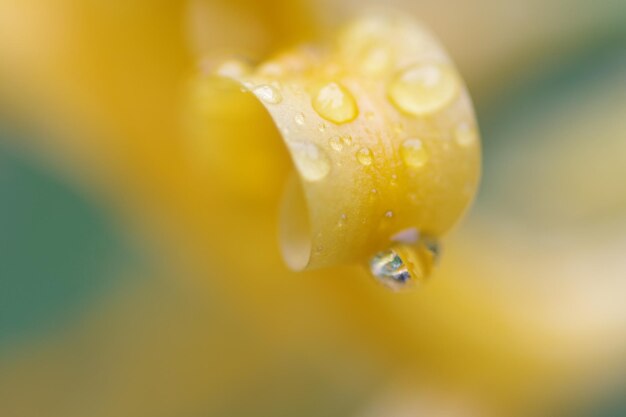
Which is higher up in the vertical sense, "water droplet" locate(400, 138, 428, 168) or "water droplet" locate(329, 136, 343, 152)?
"water droplet" locate(400, 138, 428, 168)

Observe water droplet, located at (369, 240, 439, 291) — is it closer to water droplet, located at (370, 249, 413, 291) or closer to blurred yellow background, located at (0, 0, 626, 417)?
water droplet, located at (370, 249, 413, 291)

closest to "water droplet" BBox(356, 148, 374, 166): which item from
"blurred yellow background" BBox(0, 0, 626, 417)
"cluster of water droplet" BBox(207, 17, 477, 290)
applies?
"cluster of water droplet" BBox(207, 17, 477, 290)

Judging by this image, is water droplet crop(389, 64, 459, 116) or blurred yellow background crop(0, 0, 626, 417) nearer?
water droplet crop(389, 64, 459, 116)

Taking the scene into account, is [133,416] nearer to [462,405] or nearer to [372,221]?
[462,405]

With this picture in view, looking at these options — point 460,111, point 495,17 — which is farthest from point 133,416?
point 495,17

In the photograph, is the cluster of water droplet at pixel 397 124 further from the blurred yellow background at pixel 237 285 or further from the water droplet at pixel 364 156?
the blurred yellow background at pixel 237 285

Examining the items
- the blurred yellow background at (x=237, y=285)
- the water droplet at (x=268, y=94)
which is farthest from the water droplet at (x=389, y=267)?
the blurred yellow background at (x=237, y=285)
